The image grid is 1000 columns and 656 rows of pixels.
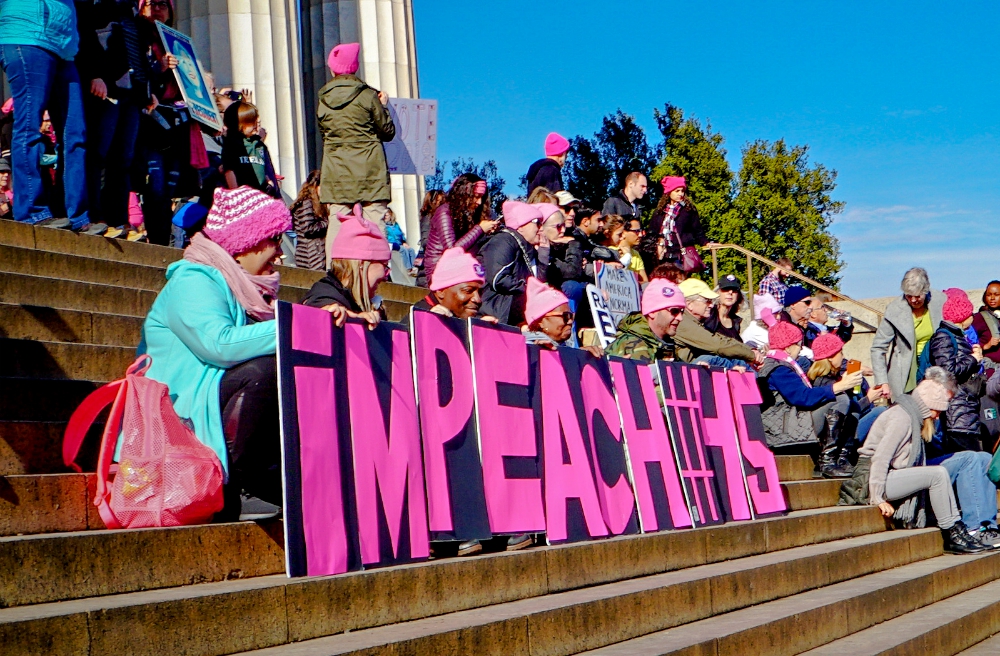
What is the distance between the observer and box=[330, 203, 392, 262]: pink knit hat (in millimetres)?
6277

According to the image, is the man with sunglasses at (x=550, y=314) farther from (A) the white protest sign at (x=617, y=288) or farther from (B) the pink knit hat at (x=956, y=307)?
(B) the pink knit hat at (x=956, y=307)

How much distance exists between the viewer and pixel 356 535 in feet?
17.2

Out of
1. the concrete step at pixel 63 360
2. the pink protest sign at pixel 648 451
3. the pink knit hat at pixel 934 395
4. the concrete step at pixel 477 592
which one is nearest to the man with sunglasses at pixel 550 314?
the pink protest sign at pixel 648 451

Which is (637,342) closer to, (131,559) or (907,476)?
(907,476)

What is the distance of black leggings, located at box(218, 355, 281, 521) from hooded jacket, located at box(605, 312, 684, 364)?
155 inches

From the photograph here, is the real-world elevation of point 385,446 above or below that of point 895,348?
below

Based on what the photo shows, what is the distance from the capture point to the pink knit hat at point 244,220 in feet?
18.4

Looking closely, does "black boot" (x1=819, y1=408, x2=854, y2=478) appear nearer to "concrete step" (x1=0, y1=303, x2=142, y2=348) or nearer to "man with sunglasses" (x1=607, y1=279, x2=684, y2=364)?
"man with sunglasses" (x1=607, y1=279, x2=684, y2=364)

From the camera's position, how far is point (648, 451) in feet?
26.3

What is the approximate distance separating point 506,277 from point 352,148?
2458 mm

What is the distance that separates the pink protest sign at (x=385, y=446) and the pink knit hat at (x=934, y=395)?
6490mm

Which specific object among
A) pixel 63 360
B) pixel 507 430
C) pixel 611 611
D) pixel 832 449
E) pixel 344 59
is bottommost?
pixel 611 611

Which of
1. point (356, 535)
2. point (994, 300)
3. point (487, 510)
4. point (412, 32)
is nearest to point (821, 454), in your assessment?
point (994, 300)

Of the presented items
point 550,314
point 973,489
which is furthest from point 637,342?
point 973,489
